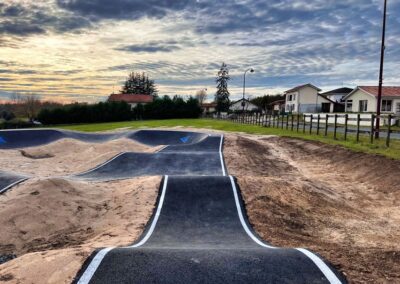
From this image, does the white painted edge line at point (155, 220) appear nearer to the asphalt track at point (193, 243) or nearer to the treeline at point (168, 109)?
the asphalt track at point (193, 243)

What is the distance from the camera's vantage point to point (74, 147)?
88.2 feet

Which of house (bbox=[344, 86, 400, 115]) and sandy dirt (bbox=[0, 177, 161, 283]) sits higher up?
house (bbox=[344, 86, 400, 115])

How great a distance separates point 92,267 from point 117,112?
219 ft

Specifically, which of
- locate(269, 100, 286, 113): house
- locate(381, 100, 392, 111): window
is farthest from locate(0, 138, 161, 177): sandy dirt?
locate(269, 100, 286, 113): house

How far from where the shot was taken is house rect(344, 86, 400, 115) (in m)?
46.7

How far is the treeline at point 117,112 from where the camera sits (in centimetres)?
6619

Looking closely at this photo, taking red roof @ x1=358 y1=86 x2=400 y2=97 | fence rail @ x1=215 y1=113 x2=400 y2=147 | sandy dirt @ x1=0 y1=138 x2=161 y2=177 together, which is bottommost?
sandy dirt @ x1=0 y1=138 x2=161 y2=177

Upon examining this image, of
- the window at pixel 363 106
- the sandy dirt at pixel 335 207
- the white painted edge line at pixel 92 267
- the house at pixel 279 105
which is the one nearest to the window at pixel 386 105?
the window at pixel 363 106

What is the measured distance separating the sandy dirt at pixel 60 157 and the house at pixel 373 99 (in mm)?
33204

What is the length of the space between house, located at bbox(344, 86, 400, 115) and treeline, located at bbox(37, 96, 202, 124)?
32.0 metres

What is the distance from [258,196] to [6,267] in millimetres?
7271

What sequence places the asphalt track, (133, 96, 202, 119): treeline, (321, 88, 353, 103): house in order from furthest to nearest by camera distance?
(321, 88, 353, 103): house
(133, 96, 202, 119): treeline
the asphalt track

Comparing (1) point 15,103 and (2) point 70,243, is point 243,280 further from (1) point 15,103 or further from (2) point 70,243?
(1) point 15,103

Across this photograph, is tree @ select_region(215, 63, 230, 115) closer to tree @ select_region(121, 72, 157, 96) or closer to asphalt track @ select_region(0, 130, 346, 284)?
tree @ select_region(121, 72, 157, 96)
